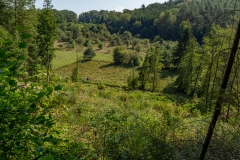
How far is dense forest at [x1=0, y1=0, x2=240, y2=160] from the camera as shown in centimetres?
207

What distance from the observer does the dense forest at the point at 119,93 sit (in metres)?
2.07

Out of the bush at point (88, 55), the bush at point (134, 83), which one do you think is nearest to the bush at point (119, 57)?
the bush at point (88, 55)

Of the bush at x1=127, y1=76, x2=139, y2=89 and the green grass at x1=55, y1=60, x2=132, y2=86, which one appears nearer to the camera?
the bush at x1=127, y1=76, x2=139, y2=89

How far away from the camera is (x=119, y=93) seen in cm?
2164

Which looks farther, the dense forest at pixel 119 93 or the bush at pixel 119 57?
the bush at pixel 119 57

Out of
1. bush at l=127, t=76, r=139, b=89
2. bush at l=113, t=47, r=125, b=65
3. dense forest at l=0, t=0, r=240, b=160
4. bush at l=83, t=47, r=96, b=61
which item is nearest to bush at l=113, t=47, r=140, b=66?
bush at l=113, t=47, r=125, b=65

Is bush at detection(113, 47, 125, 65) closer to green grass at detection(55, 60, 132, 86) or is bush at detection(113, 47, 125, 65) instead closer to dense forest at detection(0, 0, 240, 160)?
dense forest at detection(0, 0, 240, 160)

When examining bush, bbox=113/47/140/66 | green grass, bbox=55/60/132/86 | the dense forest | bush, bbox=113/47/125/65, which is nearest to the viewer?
the dense forest

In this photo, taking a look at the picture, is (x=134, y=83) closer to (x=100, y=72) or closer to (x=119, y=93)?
(x=119, y=93)

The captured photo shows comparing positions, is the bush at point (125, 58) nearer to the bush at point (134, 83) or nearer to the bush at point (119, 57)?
the bush at point (119, 57)

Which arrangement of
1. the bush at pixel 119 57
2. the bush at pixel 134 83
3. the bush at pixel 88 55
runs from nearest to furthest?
the bush at pixel 134 83 → the bush at pixel 119 57 → the bush at pixel 88 55

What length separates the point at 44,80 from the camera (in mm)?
3838

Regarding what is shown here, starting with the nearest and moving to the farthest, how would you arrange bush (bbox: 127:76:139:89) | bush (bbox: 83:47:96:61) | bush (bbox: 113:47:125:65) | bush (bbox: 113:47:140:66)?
bush (bbox: 127:76:139:89)
bush (bbox: 113:47:140:66)
bush (bbox: 113:47:125:65)
bush (bbox: 83:47:96:61)

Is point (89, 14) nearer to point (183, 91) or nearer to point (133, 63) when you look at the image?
point (133, 63)
